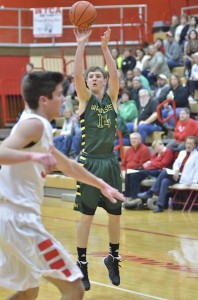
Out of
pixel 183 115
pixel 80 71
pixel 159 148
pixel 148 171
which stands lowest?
pixel 148 171

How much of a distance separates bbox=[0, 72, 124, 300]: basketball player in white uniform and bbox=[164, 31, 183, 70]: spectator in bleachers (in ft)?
45.6

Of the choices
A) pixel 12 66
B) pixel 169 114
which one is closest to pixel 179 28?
pixel 169 114

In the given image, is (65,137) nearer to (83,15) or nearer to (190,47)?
(190,47)

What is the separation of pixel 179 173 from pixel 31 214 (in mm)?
8710

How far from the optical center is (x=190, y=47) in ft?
54.2

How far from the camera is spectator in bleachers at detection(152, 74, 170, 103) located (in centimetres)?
1535

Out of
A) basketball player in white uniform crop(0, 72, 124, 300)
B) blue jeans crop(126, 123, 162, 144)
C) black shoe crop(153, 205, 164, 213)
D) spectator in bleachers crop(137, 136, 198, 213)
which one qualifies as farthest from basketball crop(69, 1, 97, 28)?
blue jeans crop(126, 123, 162, 144)

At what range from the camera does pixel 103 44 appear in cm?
676

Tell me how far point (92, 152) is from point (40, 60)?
51.0 ft

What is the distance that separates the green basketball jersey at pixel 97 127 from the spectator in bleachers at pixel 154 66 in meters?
10.5

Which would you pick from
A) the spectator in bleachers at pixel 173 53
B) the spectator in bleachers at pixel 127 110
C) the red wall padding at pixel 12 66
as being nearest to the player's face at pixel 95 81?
the spectator in bleachers at pixel 127 110

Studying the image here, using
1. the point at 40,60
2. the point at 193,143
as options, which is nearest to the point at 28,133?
the point at 193,143

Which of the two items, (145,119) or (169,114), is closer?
(169,114)

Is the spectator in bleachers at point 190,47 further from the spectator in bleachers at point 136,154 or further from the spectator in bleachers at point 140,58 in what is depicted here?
the spectator in bleachers at point 136,154
